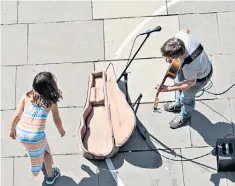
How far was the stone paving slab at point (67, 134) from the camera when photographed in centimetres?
759

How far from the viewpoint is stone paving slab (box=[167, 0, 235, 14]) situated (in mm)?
8500

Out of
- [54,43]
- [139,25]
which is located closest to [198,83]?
[139,25]

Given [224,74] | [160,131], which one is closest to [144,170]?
[160,131]

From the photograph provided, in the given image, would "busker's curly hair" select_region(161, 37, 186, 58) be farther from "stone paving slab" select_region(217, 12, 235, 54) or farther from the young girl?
"stone paving slab" select_region(217, 12, 235, 54)

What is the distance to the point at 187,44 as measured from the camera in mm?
6191

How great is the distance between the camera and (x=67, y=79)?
8.11m

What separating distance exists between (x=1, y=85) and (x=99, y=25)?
202 centimetres

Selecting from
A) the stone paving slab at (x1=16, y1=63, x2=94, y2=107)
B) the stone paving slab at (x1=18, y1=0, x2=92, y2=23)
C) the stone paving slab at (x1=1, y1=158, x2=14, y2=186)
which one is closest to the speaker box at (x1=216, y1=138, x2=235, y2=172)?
the stone paving slab at (x1=16, y1=63, x2=94, y2=107)

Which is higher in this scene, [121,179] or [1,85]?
[1,85]

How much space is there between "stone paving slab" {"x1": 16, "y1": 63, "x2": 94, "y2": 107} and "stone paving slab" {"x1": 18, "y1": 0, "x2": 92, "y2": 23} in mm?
955

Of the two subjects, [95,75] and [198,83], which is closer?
[198,83]

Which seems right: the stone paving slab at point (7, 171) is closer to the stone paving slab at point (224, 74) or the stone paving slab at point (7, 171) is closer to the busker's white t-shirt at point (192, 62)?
the busker's white t-shirt at point (192, 62)

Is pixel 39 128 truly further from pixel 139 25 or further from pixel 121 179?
pixel 139 25

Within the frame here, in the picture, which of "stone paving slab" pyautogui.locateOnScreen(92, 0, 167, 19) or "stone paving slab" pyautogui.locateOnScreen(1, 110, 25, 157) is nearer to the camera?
"stone paving slab" pyautogui.locateOnScreen(1, 110, 25, 157)
